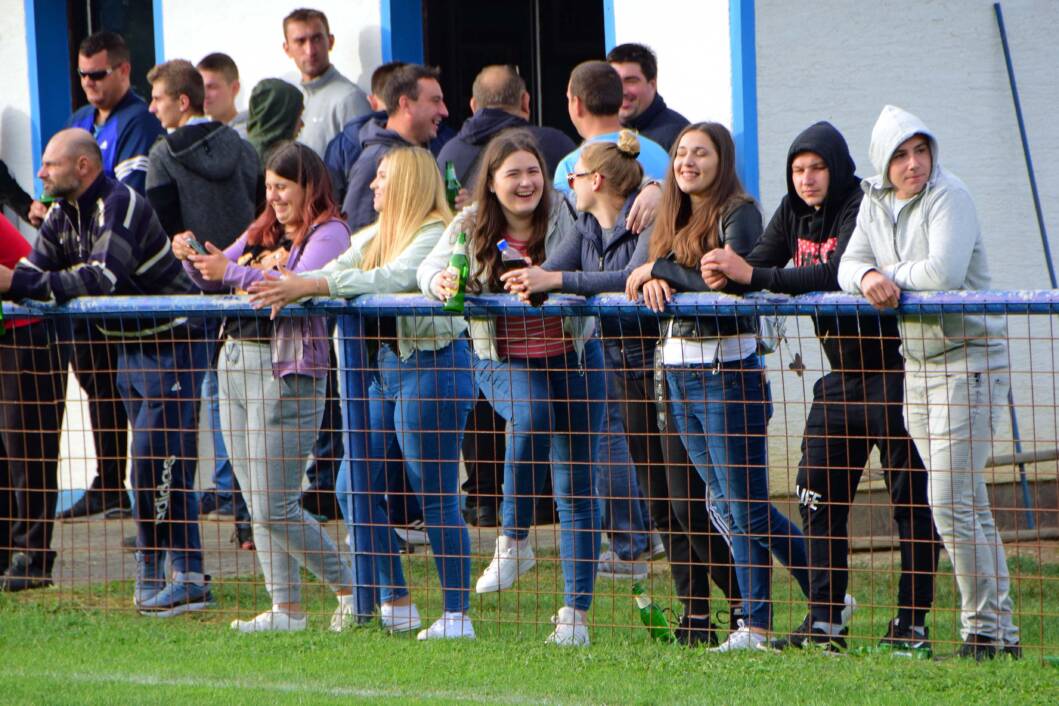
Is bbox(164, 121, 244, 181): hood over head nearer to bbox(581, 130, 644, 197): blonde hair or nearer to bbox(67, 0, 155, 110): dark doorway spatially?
bbox(581, 130, 644, 197): blonde hair

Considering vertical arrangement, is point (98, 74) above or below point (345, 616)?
above

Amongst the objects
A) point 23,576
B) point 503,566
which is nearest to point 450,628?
point 503,566

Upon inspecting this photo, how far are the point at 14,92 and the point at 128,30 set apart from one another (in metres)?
0.88

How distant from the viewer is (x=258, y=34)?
9781 millimetres

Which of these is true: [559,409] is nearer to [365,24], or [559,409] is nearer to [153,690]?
[153,690]

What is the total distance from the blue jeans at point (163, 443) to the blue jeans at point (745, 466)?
2295mm

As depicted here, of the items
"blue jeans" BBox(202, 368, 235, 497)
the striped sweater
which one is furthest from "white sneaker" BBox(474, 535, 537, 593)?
the striped sweater

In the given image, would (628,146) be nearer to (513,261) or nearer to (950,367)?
(513,261)

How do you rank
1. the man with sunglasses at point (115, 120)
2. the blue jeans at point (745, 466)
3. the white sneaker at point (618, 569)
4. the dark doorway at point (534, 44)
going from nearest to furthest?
the blue jeans at point (745, 466) < the white sneaker at point (618, 569) < the man with sunglasses at point (115, 120) < the dark doorway at point (534, 44)

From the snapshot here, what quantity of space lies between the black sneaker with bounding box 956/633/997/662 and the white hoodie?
35.8 inches

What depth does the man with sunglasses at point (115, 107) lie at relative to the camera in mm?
8664

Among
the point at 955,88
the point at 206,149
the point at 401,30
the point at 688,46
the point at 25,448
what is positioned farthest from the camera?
the point at 401,30

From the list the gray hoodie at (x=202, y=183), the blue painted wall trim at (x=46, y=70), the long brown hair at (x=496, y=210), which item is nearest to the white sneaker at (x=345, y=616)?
the long brown hair at (x=496, y=210)

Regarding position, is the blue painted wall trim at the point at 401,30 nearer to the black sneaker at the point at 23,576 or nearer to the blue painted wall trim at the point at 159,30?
the blue painted wall trim at the point at 159,30
